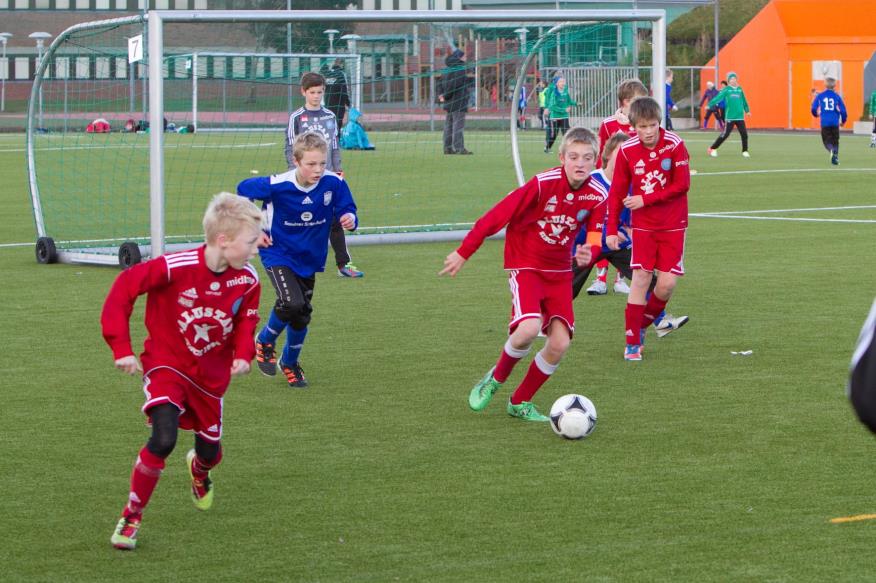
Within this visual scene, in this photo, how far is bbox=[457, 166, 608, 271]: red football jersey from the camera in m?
6.93

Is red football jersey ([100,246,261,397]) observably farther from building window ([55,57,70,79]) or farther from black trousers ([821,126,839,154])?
black trousers ([821,126,839,154])

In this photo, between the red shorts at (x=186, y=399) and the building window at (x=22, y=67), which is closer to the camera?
the red shorts at (x=186, y=399)

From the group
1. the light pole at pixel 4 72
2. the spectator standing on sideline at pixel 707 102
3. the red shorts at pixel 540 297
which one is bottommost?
the red shorts at pixel 540 297

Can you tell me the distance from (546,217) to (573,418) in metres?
1.12

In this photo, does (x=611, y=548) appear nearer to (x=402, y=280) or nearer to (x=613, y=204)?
(x=613, y=204)

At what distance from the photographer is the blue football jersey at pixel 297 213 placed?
25.6 feet

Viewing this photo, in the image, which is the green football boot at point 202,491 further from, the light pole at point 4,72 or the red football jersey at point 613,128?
the light pole at point 4,72

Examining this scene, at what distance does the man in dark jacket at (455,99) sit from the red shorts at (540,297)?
10077 millimetres

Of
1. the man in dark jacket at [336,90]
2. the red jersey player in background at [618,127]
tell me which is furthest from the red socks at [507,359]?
the man in dark jacket at [336,90]

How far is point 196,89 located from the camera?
2497 cm

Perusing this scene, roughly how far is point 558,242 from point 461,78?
462 inches

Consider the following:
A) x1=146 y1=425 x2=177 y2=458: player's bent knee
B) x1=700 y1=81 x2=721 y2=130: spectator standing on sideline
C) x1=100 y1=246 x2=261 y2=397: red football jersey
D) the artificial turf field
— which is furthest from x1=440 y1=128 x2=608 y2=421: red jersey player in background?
x1=700 y1=81 x2=721 y2=130: spectator standing on sideline

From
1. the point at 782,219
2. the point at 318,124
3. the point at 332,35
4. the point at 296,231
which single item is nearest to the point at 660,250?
the point at 296,231

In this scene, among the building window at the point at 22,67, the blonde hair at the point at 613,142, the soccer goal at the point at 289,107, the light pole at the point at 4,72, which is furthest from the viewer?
the building window at the point at 22,67
